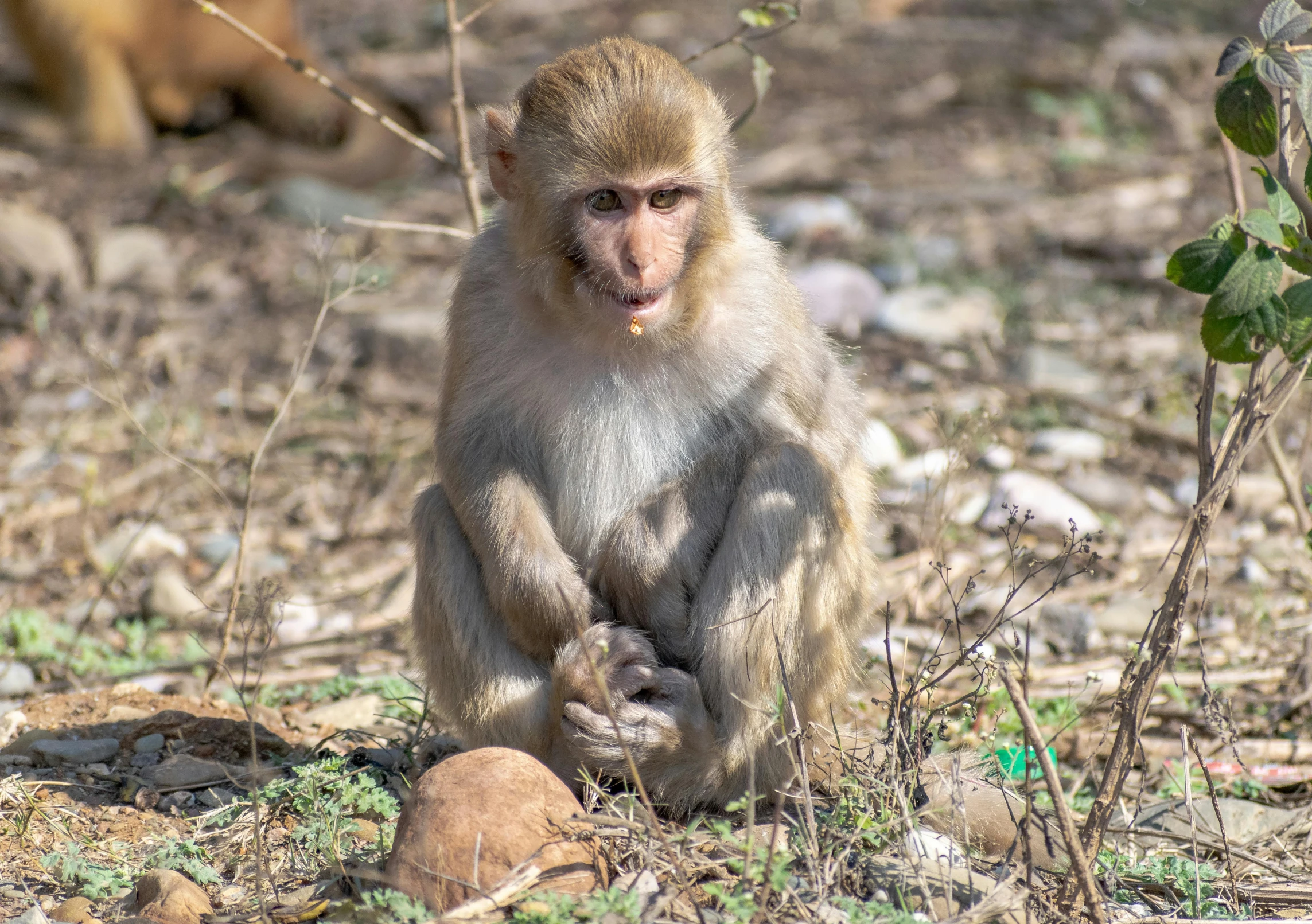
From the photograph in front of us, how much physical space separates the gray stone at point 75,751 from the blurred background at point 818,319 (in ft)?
1.60

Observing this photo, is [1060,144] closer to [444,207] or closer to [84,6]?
[444,207]

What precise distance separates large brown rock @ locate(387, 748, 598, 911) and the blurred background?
123cm

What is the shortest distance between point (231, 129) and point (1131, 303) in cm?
781

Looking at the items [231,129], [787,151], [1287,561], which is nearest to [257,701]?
[1287,561]

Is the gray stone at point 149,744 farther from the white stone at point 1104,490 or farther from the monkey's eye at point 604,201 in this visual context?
the white stone at point 1104,490

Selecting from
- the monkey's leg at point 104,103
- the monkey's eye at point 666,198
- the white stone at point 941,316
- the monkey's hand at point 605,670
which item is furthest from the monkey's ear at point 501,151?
the monkey's leg at point 104,103

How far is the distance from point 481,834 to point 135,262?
7.42 m

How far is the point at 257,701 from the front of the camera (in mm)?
5008

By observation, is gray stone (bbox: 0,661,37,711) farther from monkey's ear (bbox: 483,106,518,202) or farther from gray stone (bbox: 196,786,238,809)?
monkey's ear (bbox: 483,106,518,202)

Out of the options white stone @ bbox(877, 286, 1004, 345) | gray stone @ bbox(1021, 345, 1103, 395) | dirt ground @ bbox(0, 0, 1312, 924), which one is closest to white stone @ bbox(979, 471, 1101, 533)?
dirt ground @ bbox(0, 0, 1312, 924)

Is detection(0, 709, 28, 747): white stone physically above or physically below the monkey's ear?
below

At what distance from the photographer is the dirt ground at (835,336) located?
4.50 m

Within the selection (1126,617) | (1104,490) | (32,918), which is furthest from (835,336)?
(32,918)

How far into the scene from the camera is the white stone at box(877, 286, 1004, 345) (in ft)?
27.1
